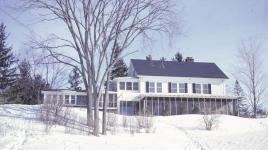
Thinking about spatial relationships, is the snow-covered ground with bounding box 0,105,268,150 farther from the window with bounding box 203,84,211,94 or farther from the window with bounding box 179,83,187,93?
the window with bounding box 203,84,211,94

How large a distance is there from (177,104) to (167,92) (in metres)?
1.94

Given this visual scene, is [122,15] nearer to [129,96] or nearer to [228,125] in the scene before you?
[228,125]

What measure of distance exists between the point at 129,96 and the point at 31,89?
13444 mm

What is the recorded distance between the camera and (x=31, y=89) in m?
47.6

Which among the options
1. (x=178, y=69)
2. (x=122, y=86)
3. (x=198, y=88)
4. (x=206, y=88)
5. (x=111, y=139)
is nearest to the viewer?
(x=111, y=139)

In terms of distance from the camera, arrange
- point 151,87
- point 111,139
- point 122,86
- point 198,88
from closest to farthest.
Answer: point 111,139 → point 122,86 → point 151,87 → point 198,88

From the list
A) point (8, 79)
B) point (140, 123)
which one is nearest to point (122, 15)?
point (140, 123)

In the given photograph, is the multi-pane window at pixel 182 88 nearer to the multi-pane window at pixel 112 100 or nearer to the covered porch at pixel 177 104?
the covered porch at pixel 177 104

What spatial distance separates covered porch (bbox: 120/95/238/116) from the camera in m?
38.6

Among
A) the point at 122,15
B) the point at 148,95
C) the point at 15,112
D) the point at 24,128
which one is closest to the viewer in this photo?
the point at 24,128

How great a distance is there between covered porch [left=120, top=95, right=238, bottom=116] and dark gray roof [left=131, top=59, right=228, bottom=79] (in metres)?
3.06

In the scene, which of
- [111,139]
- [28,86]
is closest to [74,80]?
[28,86]

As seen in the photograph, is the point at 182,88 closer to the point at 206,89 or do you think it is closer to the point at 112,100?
the point at 206,89

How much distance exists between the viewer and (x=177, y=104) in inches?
1551
